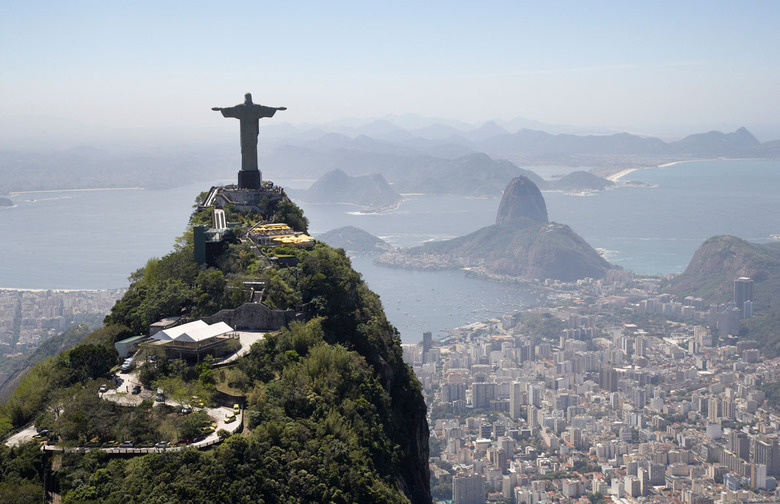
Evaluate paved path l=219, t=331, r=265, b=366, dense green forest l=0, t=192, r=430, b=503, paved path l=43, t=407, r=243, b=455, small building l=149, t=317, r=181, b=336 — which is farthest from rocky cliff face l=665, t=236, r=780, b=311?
paved path l=43, t=407, r=243, b=455

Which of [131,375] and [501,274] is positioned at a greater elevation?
[131,375]

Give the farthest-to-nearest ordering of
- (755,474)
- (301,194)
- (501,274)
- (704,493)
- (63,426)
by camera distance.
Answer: (301,194)
(501,274)
(755,474)
(704,493)
(63,426)

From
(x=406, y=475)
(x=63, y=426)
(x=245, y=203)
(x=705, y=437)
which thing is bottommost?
(x=705, y=437)

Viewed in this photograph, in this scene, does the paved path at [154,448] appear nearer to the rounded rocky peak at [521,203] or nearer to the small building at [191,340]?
the small building at [191,340]

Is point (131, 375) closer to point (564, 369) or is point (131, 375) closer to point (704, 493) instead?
point (704, 493)

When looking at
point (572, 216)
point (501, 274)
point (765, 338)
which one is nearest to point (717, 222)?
point (572, 216)

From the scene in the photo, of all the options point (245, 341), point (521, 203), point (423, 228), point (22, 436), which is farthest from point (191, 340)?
point (423, 228)

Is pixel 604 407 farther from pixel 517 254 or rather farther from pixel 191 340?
pixel 517 254
